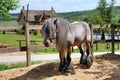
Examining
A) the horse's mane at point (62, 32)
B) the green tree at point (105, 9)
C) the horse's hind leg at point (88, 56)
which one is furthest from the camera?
the green tree at point (105, 9)

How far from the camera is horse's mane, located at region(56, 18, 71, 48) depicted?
8.51 metres

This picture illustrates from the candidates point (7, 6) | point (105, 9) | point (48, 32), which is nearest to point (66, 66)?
point (48, 32)

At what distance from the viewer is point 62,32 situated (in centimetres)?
860

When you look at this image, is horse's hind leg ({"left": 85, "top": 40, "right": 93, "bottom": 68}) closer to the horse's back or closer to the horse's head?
the horse's back

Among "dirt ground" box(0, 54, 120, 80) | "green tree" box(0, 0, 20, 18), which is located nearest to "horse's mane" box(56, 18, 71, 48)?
"dirt ground" box(0, 54, 120, 80)

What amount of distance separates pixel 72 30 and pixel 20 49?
1.96m

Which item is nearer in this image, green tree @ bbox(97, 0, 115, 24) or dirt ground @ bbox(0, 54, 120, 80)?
dirt ground @ bbox(0, 54, 120, 80)

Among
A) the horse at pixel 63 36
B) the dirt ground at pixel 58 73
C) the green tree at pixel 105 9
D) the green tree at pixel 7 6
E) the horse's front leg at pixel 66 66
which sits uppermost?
the green tree at pixel 105 9

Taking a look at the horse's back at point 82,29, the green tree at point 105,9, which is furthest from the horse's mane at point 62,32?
the green tree at point 105,9

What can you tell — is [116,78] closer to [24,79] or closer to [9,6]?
[24,79]

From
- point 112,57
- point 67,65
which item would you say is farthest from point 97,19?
point 67,65

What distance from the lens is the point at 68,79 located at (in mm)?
8461

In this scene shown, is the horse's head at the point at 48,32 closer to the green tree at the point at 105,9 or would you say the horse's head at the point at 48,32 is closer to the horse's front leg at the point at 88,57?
the horse's front leg at the point at 88,57

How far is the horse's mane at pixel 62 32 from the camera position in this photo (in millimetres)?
8508
